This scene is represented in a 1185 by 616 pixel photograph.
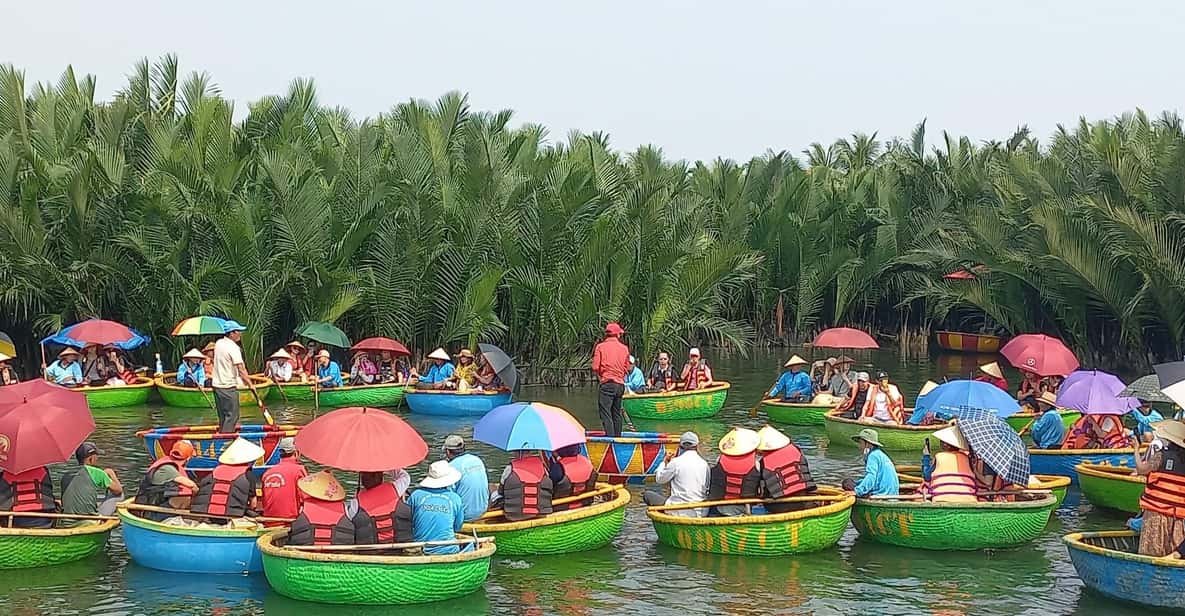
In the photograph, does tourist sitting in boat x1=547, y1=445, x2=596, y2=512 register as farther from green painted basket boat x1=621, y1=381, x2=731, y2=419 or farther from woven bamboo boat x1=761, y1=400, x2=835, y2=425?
green painted basket boat x1=621, y1=381, x2=731, y2=419

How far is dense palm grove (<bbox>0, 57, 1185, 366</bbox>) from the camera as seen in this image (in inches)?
1163

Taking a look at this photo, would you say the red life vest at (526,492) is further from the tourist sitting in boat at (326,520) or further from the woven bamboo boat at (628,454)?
the woven bamboo boat at (628,454)

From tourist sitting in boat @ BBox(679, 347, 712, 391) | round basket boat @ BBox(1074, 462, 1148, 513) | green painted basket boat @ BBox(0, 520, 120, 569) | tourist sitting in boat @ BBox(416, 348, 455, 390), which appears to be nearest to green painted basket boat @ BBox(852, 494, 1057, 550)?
round basket boat @ BBox(1074, 462, 1148, 513)

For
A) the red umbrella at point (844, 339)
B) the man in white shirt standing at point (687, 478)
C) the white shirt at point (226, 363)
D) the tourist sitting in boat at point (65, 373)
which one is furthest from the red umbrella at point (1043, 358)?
the tourist sitting in boat at point (65, 373)

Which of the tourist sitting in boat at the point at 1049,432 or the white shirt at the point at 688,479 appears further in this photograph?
the tourist sitting in boat at the point at 1049,432

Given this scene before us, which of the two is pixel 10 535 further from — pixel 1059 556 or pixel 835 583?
pixel 1059 556

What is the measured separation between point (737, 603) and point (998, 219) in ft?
87.6

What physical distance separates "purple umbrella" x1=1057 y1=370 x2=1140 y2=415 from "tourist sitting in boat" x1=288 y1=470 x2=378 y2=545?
1034 centimetres

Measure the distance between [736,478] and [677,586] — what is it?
1.67 m

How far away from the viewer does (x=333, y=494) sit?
12.5 meters

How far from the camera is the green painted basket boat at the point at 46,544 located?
44.2 ft

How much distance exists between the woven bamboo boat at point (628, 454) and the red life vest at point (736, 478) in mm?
3957

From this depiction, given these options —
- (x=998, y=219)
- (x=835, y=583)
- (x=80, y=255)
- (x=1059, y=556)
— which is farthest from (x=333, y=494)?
(x=998, y=219)

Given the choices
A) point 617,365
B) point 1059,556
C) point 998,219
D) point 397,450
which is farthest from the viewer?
point 998,219
